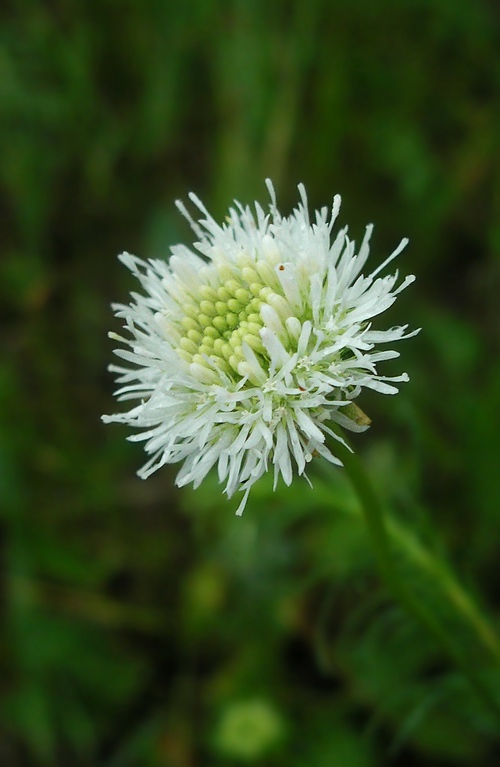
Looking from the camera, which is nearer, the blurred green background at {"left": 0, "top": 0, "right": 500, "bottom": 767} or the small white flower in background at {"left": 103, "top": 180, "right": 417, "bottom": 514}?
the small white flower in background at {"left": 103, "top": 180, "right": 417, "bottom": 514}

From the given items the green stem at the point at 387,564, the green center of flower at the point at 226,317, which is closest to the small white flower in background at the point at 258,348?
the green center of flower at the point at 226,317

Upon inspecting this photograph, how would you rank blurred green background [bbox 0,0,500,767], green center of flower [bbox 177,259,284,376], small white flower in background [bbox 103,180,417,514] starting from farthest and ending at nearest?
blurred green background [bbox 0,0,500,767] < green center of flower [bbox 177,259,284,376] < small white flower in background [bbox 103,180,417,514]

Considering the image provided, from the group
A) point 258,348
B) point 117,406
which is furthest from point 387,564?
point 117,406

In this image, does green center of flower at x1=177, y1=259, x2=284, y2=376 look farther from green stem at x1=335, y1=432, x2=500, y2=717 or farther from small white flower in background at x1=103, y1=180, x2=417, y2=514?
green stem at x1=335, y1=432, x2=500, y2=717

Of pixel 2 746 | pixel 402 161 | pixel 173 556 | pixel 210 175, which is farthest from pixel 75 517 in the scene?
pixel 402 161

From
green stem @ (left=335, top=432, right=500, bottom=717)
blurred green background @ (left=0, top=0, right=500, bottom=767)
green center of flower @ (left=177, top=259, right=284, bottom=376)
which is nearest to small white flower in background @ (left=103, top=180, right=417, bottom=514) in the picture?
green center of flower @ (left=177, top=259, right=284, bottom=376)

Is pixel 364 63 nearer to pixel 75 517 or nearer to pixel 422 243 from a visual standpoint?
pixel 422 243

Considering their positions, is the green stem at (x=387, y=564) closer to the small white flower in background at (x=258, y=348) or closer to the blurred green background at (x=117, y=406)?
the small white flower in background at (x=258, y=348)
